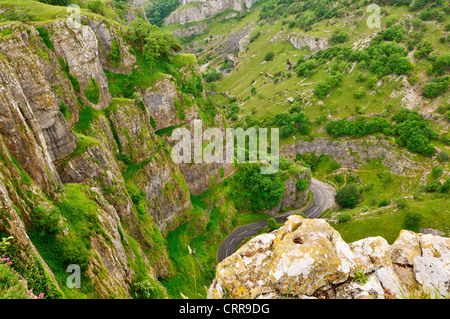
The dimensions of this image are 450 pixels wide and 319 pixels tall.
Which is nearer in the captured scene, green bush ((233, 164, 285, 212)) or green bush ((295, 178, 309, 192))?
green bush ((233, 164, 285, 212))

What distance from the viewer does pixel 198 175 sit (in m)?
74.5

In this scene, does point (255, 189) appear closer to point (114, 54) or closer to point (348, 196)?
point (348, 196)

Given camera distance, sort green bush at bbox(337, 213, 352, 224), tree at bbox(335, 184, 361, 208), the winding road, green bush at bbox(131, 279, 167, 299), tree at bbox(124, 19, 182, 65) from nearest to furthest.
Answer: green bush at bbox(131, 279, 167, 299) → tree at bbox(124, 19, 182, 65) → the winding road → green bush at bbox(337, 213, 352, 224) → tree at bbox(335, 184, 361, 208)

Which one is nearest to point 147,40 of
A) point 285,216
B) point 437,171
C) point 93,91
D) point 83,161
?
point 93,91

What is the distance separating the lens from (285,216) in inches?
3691

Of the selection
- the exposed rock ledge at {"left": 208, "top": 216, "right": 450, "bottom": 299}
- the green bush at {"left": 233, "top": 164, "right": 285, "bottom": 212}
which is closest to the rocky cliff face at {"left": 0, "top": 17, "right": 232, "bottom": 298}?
the exposed rock ledge at {"left": 208, "top": 216, "right": 450, "bottom": 299}

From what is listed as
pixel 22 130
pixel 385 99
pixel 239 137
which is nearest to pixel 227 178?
pixel 239 137

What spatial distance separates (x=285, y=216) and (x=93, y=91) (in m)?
78.9

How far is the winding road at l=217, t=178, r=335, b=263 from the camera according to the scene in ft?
243

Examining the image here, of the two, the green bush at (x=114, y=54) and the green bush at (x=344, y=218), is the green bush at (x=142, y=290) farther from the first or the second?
the green bush at (x=344, y=218)

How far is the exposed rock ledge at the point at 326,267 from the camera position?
821 inches

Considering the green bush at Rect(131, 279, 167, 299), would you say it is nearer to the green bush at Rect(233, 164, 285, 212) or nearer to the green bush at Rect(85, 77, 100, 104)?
the green bush at Rect(85, 77, 100, 104)

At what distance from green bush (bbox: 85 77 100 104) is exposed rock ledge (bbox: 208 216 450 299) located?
39.9 meters
